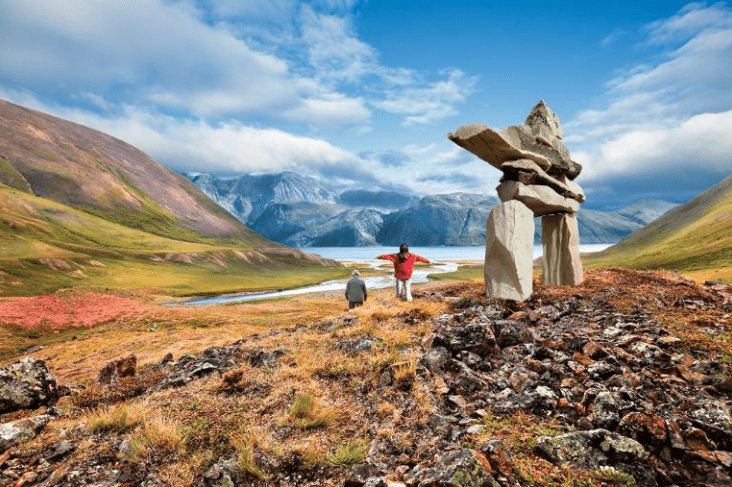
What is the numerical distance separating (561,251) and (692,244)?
90.0 m

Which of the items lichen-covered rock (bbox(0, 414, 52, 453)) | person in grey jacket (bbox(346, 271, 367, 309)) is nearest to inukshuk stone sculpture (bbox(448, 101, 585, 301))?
person in grey jacket (bbox(346, 271, 367, 309))

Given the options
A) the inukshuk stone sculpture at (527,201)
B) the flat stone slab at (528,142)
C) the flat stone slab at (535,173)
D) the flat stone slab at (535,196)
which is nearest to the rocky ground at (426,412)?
the inukshuk stone sculpture at (527,201)

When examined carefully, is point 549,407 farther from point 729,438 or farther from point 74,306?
point 74,306

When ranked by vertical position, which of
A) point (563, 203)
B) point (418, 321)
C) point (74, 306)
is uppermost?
point (563, 203)

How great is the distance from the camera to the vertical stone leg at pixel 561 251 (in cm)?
2269

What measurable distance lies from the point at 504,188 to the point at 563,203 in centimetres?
452

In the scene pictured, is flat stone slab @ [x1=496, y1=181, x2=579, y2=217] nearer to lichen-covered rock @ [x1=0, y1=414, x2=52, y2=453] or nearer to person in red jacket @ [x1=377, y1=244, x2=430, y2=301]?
person in red jacket @ [x1=377, y1=244, x2=430, y2=301]

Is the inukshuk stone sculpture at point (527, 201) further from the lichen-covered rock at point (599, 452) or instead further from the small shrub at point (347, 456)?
the small shrub at point (347, 456)

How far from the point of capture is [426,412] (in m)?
8.32

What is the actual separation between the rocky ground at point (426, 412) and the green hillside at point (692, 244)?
1546 inches

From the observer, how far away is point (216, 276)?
125m

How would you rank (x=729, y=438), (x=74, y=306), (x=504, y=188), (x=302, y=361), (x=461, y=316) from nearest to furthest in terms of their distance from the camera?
(x=729, y=438) → (x=302, y=361) → (x=461, y=316) → (x=504, y=188) → (x=74, y=306)

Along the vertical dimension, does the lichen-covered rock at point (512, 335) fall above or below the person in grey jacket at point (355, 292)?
below

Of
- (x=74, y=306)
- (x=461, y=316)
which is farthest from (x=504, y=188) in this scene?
(x=74, y=306)
